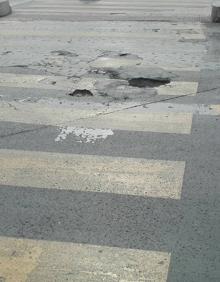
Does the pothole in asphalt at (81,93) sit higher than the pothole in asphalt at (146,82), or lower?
lower

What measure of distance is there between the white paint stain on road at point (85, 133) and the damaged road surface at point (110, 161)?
0.04ft

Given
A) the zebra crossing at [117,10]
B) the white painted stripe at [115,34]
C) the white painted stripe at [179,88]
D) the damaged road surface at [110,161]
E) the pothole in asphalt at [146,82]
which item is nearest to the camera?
the damaged road surface at [110,161]

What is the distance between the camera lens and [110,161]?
5.07 meters

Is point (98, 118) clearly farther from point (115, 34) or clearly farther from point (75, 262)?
point (115, 34)

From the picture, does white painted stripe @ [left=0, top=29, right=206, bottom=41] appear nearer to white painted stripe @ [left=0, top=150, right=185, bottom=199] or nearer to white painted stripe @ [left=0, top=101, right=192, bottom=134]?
white painted stripe @ [left=0, top=101, right=192, bottom=134]

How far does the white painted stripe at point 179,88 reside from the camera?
708 cm

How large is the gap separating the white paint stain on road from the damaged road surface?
0.04 ft

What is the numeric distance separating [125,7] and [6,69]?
815cm

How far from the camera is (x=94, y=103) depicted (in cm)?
674

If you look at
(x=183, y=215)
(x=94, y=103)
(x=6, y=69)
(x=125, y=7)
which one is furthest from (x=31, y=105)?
(x=125, y=7)

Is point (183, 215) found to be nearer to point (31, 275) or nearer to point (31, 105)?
point (31, 275)

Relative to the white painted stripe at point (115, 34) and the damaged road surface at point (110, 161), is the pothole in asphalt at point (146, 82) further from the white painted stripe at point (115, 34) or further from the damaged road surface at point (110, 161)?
the white painted stripe at point (115, 34)

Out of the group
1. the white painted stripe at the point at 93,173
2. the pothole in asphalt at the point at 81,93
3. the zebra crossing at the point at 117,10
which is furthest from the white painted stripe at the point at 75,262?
the zebra crossing at the point at 117,10

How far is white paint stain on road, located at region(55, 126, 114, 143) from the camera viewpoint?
5.61 meters
